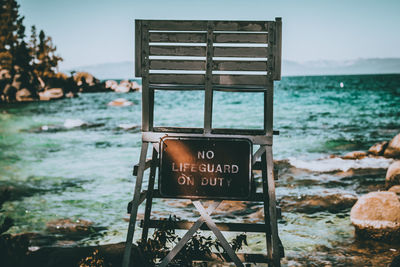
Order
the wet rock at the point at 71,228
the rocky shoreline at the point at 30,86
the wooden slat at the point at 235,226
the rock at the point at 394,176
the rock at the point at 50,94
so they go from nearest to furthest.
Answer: the wooden slat at the point at 235,226
the wet rock at the point at 71,228
the rock at the point at 394,176
the rocky shoreline at the point at 30,86
the rock at the point at 50,94

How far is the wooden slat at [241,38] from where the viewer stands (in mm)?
4590

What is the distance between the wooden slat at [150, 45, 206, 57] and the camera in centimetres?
470

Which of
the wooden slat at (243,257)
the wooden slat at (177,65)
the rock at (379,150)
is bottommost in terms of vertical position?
the rock at (379,150)

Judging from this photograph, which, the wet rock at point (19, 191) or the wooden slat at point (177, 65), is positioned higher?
the wooden slat at point (177, 65)

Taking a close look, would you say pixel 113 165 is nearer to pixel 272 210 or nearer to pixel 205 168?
pixel 205 168

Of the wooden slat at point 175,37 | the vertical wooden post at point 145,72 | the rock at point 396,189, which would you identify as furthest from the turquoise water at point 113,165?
the wooden slat at point 175,37

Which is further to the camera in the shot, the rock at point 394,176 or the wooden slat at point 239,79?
the rock at point 394,176

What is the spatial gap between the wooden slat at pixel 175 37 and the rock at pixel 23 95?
63277 millimetres

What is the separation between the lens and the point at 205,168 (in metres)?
4.69

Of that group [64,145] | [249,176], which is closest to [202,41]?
[249,176]

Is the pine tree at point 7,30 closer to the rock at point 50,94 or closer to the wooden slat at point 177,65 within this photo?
the rock at point 50,94

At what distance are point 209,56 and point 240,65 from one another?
369 mm

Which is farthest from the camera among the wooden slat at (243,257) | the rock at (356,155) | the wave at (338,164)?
the rock at (356,155)

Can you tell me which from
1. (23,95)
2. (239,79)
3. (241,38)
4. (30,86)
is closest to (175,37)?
(241,38)
